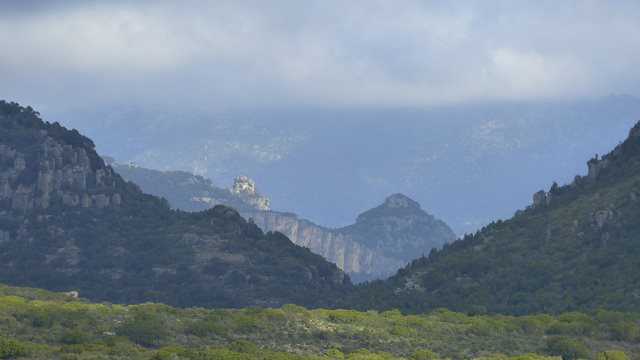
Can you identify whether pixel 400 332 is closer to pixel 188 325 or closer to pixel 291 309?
pixel 291 309

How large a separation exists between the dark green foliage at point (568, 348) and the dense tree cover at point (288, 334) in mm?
90

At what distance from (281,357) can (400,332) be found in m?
30.4

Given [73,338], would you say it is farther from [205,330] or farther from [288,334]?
[288,334]

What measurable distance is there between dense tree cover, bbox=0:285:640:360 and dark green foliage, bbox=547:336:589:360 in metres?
0.09

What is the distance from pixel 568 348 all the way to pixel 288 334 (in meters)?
25.2

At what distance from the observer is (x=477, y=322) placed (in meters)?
164

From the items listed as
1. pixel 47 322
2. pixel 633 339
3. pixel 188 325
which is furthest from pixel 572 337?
pixel 47 322

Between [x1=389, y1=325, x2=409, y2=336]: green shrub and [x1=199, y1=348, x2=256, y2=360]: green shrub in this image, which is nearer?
[x1=199, y1=348, x2=256, y2=360]: green shrub

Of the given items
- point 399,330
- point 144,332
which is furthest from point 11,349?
point 399,330

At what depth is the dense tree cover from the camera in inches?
5059

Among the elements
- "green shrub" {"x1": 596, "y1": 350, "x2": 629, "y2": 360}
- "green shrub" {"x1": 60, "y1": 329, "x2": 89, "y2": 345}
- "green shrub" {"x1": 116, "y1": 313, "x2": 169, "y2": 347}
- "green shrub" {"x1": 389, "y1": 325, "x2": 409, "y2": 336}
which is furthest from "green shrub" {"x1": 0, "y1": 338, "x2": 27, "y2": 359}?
"green shrub" {"x1": 596, "y1": 350, "x2": 629, "y2": 360}

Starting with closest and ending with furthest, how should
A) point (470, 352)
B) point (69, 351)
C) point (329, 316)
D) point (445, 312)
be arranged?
point (69, 351) → point (470, 352) → point (329, 316) → point (445, 312)

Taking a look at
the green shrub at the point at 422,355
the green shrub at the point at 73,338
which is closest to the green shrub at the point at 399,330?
the green shrub at the point at 422,355

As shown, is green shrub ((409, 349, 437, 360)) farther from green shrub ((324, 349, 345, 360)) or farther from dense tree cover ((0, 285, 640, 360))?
green shrub ((324, 349, 345, 360))
